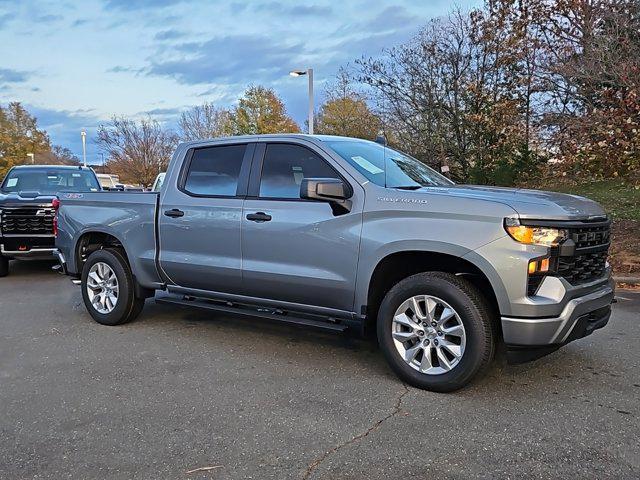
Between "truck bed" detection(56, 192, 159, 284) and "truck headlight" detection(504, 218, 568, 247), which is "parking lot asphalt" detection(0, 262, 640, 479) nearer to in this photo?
"truck bed" detection(56, 192, 159, 284)

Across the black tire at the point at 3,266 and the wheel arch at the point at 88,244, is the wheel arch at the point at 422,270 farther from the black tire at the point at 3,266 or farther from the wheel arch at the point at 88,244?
the black tire at the point at 3,266

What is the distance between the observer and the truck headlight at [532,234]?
3.69 m

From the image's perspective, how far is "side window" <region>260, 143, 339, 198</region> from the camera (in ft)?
15.5

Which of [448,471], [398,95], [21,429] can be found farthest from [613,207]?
[21,429]

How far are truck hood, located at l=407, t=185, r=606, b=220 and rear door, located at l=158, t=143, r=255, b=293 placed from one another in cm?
171

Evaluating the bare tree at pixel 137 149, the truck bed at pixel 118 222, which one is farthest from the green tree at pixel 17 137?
the truck bed at pixel 118 222

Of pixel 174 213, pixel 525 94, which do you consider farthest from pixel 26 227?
pixel 525 94

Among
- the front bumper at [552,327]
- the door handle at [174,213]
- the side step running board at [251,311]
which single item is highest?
the door handle at [174,213]

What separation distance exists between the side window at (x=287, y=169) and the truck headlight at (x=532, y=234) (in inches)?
61.0

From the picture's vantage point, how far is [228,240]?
503 centimetres

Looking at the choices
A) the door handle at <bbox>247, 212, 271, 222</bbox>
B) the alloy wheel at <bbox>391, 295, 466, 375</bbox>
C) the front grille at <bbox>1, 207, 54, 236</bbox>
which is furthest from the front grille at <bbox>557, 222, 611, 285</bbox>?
the front grille at <bbox>1, 207, 54, 236</bbox>

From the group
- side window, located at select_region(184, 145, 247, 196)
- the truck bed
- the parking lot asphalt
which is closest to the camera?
the parking lot asphalt

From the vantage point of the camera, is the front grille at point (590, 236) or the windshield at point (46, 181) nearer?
the front grille at point (590, 236)

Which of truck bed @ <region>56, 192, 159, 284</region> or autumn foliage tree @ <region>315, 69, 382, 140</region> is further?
autumn foliage tree @ <region>315, 69, 382, 140</region>
